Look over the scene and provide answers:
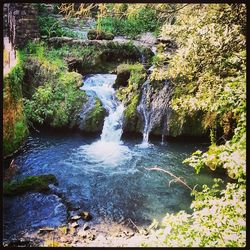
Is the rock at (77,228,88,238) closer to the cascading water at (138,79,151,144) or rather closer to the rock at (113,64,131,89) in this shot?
the cascading water at (138,79,151,144)

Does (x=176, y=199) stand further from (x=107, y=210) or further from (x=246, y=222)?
(x=246, y=222)

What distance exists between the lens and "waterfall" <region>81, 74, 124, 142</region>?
30.0ft

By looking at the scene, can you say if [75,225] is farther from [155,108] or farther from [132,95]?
[132,95]

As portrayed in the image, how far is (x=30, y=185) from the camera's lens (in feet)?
20.4

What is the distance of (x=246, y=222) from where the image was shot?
3.61 meters

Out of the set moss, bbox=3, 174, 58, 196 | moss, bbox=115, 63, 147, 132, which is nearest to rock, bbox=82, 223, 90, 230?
moss, bbox=3, 174, 58, 196

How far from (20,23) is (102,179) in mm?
6684

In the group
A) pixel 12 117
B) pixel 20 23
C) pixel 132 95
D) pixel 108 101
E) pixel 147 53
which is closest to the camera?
pixel 12 117

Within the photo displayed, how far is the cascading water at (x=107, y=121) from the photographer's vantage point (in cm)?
825

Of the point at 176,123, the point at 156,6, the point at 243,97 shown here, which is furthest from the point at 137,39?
the point at 243,97

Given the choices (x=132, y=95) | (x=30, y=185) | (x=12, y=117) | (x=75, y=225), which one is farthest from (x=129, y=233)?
(x=132, y=95)

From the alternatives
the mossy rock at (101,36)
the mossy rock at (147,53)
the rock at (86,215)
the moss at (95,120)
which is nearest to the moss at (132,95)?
the moss at (95,120)

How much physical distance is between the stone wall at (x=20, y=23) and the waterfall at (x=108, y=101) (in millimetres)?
2461

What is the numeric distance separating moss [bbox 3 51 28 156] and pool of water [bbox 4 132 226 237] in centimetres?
29
